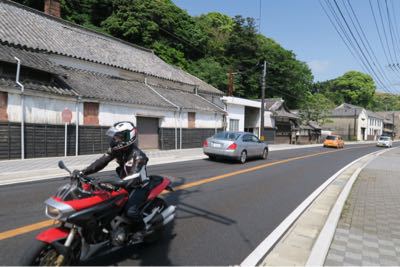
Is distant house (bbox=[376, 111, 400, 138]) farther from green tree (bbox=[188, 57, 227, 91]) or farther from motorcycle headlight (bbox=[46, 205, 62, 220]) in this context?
motorcycle headlight (bbox=[46, 205, 62, 220])

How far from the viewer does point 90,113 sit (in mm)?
15750

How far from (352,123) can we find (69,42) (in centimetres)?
6731

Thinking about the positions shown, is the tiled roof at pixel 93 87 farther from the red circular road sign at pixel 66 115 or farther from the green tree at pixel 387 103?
the green tree at pixel 387 103

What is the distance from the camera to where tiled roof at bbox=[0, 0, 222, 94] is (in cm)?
1695

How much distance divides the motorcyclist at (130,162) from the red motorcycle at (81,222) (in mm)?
97

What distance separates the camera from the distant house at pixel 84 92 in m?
13.1

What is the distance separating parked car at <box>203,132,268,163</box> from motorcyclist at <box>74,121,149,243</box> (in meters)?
10.5

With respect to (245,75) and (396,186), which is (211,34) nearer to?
(245,75)

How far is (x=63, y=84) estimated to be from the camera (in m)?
15.1

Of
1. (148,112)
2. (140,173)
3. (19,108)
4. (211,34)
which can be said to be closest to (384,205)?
(140,173)

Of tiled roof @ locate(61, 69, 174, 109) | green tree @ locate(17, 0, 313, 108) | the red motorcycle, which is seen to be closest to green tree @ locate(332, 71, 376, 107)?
green tree @ locate(17, 0, 313, 108)

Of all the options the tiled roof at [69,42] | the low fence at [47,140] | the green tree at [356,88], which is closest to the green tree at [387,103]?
the green tree at [356,88]

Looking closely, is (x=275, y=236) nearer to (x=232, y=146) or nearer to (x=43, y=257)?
(x=43, y=257)

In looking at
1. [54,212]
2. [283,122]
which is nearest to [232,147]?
[54,212]
